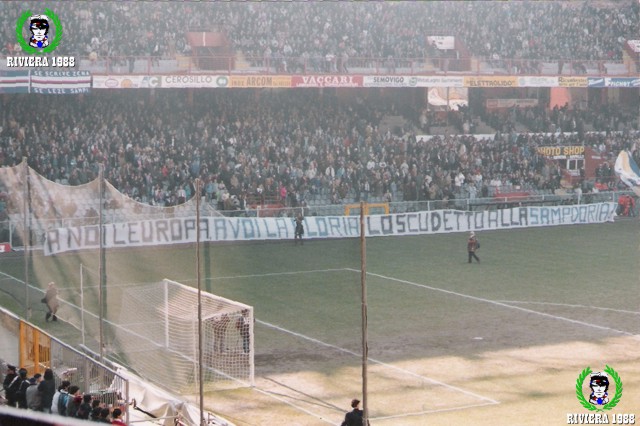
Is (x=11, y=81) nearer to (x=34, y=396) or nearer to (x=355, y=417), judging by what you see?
(x=34, y=396)

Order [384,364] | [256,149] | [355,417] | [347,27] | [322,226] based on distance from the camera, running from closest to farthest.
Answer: [355,417], [384,364], [322,226], [256,149], [347,27]

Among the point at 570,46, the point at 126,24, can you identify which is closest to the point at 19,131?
the point at 126,24

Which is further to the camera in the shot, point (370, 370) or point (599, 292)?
point (599, 292)

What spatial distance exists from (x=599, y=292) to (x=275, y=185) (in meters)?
16.1

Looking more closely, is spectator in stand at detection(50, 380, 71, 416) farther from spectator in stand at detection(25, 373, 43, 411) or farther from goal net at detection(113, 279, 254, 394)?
goal net at detection(113, 279, 254, 394)

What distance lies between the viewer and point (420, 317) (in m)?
24.1

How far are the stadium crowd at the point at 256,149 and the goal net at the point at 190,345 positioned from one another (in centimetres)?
1695

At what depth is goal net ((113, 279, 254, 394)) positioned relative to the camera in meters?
18.1

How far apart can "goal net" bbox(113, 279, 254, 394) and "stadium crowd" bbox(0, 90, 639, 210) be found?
55.6 ft

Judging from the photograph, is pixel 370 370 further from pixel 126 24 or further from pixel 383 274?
pixel 126 24

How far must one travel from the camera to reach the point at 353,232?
121ft

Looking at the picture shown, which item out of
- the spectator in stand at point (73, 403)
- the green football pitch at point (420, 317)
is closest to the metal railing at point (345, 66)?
the green football pitch at point (420, 317)

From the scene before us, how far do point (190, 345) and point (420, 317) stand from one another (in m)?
7.26

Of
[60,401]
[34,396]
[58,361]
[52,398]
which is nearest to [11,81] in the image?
[58,361]
